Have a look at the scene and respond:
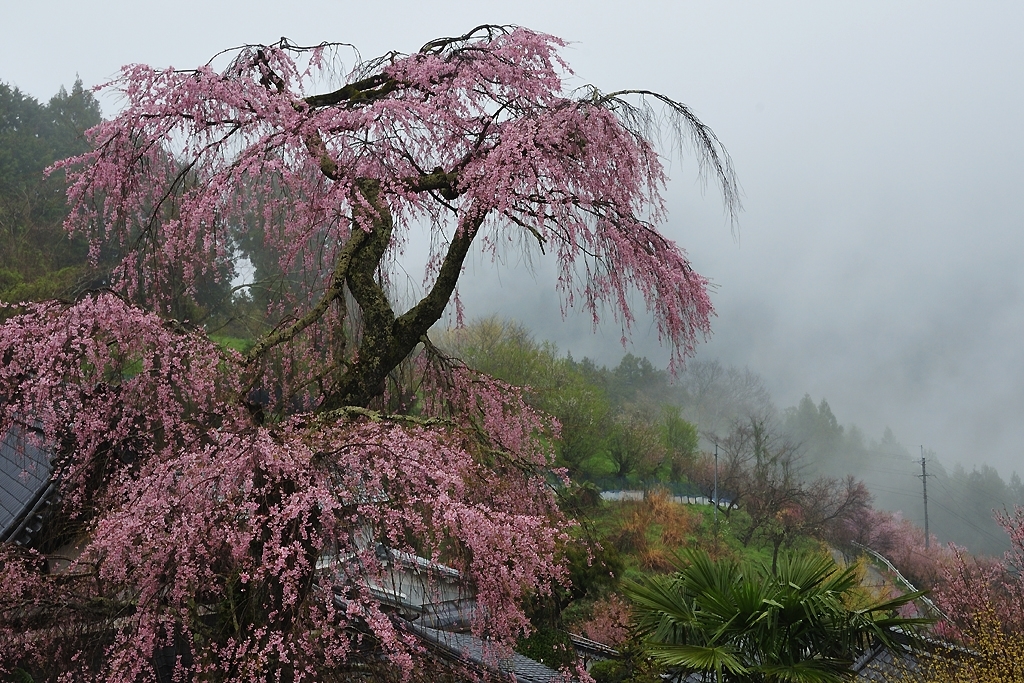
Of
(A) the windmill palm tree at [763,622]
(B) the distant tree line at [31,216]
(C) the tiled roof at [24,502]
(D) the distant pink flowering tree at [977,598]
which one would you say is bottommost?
(D) the distant pink flowering tree at [977,598]

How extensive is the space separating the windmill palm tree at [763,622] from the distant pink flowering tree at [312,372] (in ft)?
3.94

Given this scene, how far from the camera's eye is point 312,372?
18.2 feet

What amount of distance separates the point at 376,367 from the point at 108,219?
2231mm

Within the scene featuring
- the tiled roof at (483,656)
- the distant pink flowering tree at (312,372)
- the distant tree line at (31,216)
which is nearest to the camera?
the distant pink flowering tree at (312,372)

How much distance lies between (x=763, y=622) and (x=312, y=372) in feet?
11.7

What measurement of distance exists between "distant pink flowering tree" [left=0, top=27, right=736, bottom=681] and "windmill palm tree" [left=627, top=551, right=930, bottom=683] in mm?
1201

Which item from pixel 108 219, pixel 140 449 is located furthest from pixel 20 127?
pixel 140 449

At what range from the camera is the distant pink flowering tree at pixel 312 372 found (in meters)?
2.95

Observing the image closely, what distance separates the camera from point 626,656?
6832 millimetres

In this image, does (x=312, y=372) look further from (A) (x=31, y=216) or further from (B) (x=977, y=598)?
(A) (x=31, y=216)

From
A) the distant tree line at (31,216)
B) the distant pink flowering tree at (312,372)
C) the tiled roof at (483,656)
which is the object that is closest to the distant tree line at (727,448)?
the tiled roof at (483,656)

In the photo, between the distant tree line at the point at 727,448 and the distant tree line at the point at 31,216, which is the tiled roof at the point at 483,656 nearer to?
the distant tree line at the point at 727,448

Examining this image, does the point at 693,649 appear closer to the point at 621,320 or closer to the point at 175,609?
the point at 621,320

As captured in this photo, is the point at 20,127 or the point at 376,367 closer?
the point at 376,367
